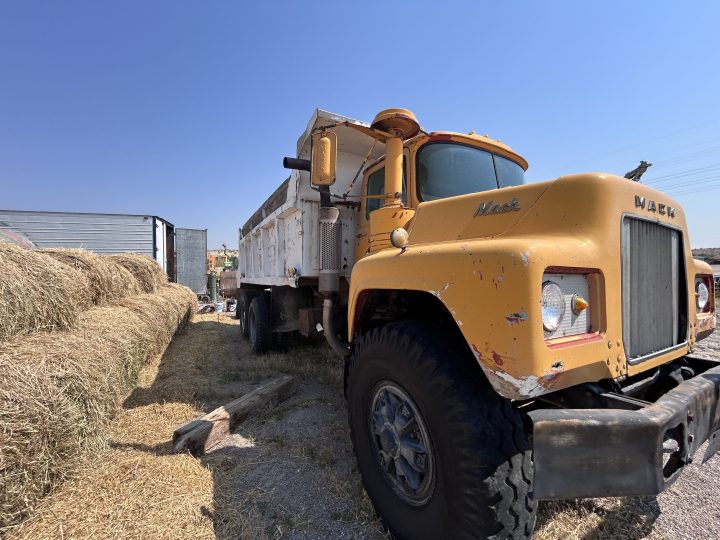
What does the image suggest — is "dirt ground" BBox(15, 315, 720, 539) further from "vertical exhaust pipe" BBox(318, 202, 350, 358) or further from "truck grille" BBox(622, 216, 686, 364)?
"truck grille" BBox(622, 216, 686, 364)

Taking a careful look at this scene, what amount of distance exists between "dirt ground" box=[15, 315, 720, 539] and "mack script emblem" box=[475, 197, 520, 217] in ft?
6.03

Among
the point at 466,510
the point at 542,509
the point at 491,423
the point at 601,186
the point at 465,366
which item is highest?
the point at 601,186

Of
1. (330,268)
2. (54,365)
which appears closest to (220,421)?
(54,365)

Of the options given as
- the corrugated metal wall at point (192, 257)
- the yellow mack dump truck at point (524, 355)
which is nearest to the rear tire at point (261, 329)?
the yellow mack dump truck at point (524, 355)

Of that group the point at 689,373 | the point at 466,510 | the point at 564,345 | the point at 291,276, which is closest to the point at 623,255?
the point at 564,345

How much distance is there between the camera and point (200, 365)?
5789 millimetres

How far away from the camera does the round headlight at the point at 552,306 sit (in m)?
1.52

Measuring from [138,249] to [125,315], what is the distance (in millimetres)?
9955

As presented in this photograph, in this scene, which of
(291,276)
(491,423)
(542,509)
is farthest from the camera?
(291,276)

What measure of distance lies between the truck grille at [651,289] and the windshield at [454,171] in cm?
145

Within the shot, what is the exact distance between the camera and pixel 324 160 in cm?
291

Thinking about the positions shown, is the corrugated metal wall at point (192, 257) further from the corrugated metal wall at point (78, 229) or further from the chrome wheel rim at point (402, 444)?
the chrome wheel rim at point (402, 444)

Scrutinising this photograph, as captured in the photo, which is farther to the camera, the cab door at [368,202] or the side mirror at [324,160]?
the cab door at [368,202]

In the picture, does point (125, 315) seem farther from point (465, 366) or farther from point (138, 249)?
point (138, 249)
